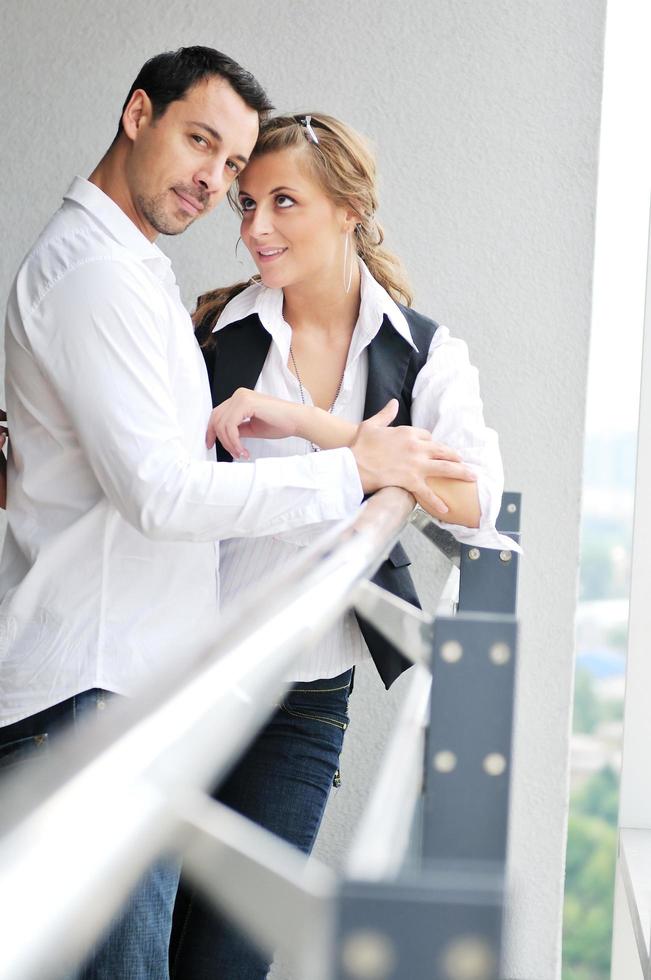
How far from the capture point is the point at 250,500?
49.3 inches

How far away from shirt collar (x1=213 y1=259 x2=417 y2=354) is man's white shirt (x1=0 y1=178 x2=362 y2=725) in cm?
38

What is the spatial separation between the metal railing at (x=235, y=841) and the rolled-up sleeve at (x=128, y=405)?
521mm

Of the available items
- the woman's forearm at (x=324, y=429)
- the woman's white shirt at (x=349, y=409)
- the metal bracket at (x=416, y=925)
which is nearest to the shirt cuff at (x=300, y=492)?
the woman's forearm at (x=324, y=429)

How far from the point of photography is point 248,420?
58.9 inches

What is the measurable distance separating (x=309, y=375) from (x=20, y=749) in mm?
753

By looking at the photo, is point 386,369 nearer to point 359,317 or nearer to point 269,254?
point 359,317

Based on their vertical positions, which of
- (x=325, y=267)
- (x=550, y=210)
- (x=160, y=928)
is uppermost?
(x=550, y=210)

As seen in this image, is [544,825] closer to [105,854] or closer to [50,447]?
[50,447]

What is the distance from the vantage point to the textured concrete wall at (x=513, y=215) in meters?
2.19

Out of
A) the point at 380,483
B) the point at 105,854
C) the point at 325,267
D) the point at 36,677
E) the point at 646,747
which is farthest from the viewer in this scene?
the point at 646,747

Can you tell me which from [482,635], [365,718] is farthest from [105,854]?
[365,718]

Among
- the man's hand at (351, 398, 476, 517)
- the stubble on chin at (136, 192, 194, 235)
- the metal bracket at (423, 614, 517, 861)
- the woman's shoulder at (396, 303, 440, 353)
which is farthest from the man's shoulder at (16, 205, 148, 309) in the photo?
the metal bracket at (423, 614, 517, 861)

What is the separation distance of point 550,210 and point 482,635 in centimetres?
163

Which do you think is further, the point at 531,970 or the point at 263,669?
the point at 531,970
